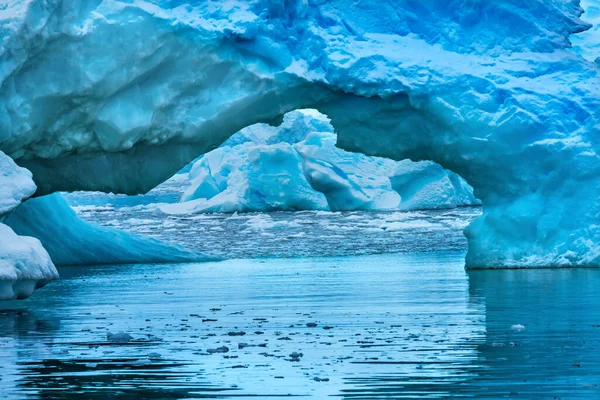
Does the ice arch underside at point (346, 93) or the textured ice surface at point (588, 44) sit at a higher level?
the textured ice surface at point (588, 44)

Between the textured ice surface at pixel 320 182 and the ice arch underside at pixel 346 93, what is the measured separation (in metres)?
19.7

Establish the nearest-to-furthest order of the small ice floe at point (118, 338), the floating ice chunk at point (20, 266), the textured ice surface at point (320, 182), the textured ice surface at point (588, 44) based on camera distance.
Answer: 1. the small ice floe at point (118, 338)
2. the floating ice chunk at point (20, 266)
3. the textured ice surface at point (588, 44)
4. the textured ice surface at point (320, 182)

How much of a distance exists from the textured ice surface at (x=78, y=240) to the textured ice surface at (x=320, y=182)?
1685 centimetres

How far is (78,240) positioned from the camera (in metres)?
18.5

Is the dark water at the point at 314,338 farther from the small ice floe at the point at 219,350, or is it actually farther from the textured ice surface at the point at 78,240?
the textured ice surface at the point at 78,240

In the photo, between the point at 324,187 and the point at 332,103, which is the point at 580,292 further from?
the point at 324,187

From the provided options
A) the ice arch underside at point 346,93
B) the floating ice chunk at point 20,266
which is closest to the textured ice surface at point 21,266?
the floating ice chunk at point 20,266

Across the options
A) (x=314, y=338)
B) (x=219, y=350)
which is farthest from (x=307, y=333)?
(x=219, y=350)

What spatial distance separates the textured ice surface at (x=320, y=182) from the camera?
120 ft

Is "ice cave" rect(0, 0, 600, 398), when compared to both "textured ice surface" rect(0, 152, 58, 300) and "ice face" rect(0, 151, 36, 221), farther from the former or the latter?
"textured ice surface" rect(0, 152, 58, 300)

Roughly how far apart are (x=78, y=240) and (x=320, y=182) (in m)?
19.1

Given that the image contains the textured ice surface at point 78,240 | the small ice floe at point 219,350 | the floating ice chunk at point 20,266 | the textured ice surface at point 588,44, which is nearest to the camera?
the small ice floe at point 219,350

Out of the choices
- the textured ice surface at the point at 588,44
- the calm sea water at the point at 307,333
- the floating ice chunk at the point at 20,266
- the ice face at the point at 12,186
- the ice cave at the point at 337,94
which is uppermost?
the textured ice surface at the point at 588,44

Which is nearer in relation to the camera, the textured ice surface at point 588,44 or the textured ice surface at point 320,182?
the textured ice surface at point 588,44
